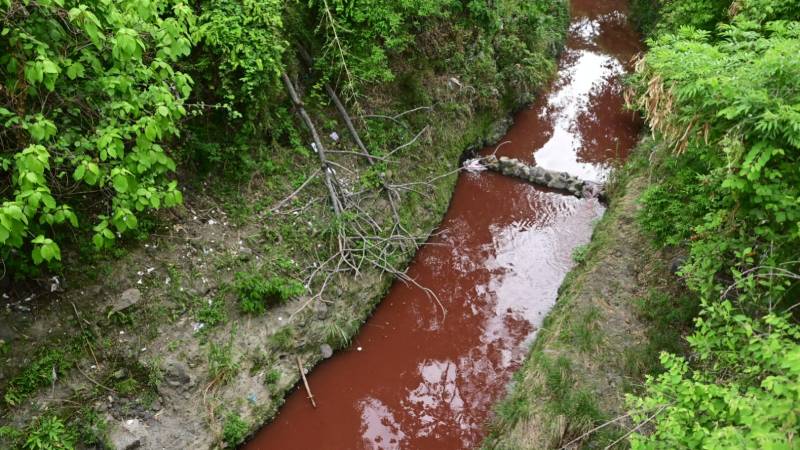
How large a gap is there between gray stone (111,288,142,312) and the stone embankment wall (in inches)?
267

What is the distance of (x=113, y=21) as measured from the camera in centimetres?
387

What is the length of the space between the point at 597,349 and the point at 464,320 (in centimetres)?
205

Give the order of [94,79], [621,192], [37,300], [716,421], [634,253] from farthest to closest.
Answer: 1. [621,192]
2. [634,253]
3. [37,300]
4. [94,79]
5. [716,421]

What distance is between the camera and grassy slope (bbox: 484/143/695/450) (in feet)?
16.6

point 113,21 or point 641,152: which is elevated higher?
point 113,21

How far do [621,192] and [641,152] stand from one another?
1237 mm

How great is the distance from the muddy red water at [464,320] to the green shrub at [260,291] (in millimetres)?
1082

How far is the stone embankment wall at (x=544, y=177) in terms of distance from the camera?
31.6 feet

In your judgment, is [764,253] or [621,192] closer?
[764,253]

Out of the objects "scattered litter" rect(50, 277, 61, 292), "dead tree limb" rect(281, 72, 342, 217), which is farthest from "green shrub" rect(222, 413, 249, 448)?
"dead tree limb" rect(281, 72, 342, 217)

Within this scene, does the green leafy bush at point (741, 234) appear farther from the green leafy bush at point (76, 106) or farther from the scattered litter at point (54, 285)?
the scattered litter at point (54, 285)

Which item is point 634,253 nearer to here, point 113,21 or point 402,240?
point 402,240

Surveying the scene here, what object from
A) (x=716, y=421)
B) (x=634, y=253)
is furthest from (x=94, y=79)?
(x=634, y=253)

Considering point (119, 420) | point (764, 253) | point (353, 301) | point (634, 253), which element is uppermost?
point (764, 253)
